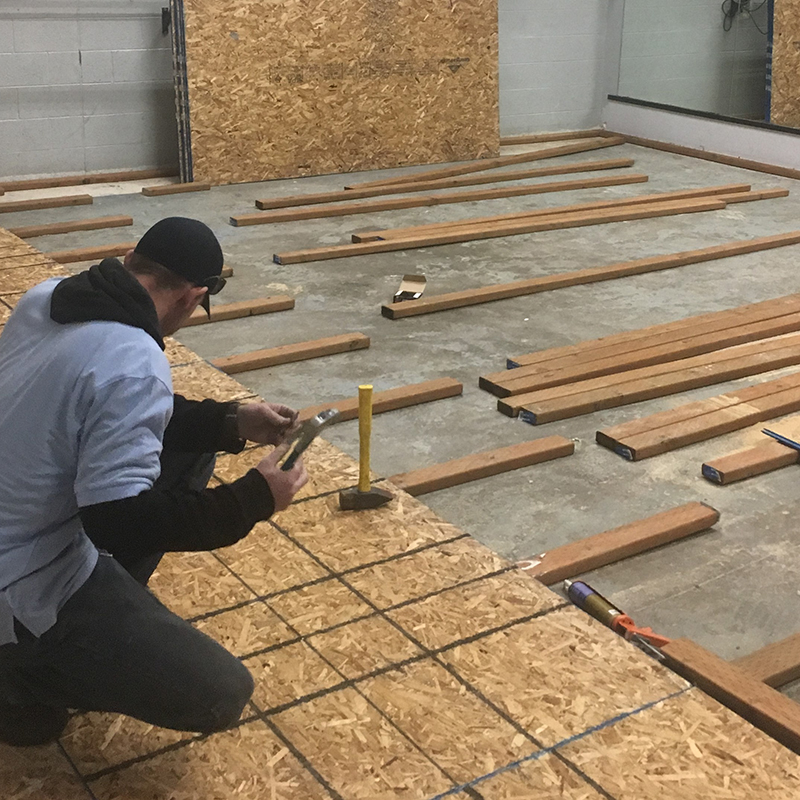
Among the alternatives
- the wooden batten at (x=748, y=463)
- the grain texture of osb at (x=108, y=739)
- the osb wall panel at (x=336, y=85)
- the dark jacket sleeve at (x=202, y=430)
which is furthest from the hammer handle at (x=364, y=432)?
the osb wall panel at (x=336, y=85)

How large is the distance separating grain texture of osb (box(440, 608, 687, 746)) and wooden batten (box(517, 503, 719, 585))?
0.43 meters

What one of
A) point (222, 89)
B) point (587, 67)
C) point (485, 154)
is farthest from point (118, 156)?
point (587, 67)

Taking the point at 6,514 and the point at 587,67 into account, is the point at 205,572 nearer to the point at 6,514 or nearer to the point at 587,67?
the point at 6,514

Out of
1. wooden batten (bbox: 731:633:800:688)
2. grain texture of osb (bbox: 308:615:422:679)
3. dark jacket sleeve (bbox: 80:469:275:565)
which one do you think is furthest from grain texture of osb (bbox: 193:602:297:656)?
wooden batten (bbox: 731:633:800:688)

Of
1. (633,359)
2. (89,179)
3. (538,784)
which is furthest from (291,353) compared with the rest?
(89,179)

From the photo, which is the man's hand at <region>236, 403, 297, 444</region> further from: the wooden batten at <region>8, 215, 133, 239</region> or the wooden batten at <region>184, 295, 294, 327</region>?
the wooden batten at <region>8, 215, 133, 239</region>

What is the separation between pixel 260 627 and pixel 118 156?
22.3 ft

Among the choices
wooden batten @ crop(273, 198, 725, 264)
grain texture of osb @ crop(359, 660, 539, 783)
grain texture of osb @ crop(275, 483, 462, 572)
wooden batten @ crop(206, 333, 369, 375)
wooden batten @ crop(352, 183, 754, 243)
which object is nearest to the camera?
grain texture of osb @ crop(359, 660, 539, 783)

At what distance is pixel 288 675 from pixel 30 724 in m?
0.64

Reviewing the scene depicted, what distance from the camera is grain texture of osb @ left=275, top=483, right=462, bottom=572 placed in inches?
126

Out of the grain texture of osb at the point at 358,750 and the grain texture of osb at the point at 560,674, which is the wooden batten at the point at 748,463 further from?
the grain texture of osb at the point at 358,750

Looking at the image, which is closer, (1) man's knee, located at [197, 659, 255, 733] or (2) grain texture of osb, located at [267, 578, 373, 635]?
(1) man's knee, located at [197, 659, 255, 733]

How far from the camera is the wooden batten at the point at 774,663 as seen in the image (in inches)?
113

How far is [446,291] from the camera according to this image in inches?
247
